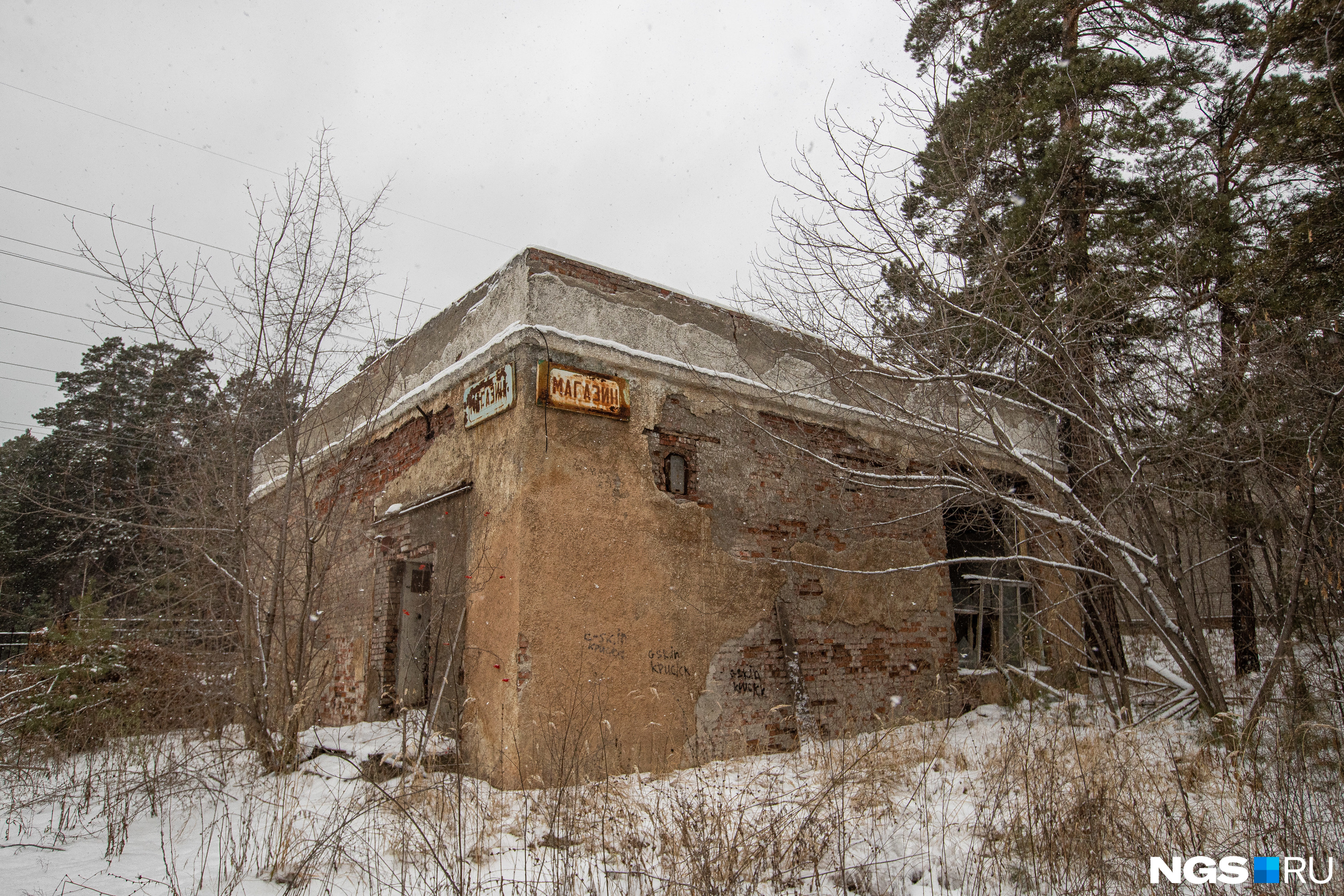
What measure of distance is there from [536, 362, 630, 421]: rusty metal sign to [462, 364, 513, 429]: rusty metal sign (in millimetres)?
236

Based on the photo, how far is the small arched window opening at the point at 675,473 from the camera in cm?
630

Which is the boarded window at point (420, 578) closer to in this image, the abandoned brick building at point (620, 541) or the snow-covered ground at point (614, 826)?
the abandoned brick building at point (620, 541)

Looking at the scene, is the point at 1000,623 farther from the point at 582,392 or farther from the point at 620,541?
the point at 582,392

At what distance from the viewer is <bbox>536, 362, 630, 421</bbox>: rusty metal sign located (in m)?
5.70

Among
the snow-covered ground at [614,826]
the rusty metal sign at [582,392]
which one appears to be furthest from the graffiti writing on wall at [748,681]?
the rusty metal sign at [582,392]

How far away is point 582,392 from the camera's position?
5.88 meters

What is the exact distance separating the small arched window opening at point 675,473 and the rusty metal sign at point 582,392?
1.70ft

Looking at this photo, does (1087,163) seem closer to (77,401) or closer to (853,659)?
(853,659)

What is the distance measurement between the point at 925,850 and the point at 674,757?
7.83 ft

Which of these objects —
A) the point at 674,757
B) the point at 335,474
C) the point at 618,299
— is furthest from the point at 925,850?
the point at 335,474

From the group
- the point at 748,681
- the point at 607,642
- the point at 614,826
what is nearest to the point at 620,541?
the point at 607,642

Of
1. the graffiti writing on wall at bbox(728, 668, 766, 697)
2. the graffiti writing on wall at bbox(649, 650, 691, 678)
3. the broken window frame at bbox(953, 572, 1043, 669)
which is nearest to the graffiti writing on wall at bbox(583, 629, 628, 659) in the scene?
the graffiti writing on wall at bbox(649, 650, 691, 678)

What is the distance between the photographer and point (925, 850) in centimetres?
372

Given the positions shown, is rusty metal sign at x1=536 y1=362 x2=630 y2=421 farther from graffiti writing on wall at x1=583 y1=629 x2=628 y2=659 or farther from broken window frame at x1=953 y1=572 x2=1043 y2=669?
broken window frame at x1=953 y1=572 x2=1043 y2=669
